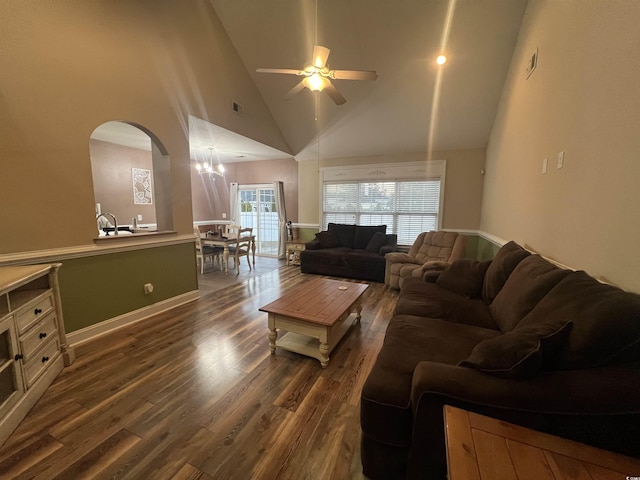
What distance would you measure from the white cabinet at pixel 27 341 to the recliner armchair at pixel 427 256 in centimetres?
394

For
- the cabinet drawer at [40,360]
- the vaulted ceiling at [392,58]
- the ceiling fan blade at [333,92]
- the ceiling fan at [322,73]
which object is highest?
the vaulted ceiling at [392,58]

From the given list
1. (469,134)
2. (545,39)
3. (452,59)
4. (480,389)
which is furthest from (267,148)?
(480,389)

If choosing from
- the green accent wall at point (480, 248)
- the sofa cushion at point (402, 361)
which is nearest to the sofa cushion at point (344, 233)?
the green accent wall at point (480, 248)

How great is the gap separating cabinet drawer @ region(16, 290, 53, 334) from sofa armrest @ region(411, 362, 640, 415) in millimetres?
2454

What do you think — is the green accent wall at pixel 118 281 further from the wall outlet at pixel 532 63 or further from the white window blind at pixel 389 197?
the wall outlet at pixel 532 63

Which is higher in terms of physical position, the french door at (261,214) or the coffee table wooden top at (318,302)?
the french door at (261,214)

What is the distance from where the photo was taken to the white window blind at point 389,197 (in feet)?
18.2

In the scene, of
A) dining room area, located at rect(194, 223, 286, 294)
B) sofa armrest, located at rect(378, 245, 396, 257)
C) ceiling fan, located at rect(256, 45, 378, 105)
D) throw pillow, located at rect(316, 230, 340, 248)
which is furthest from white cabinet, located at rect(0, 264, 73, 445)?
sofa armrest, located at rect(378, 245, 396, 257)

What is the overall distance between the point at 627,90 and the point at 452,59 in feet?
9.63

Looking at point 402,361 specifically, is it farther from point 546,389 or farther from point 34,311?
point 34,311

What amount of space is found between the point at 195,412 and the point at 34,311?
4.56 ft

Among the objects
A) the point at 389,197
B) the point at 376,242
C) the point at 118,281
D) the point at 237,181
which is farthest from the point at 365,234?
the point at 118,281

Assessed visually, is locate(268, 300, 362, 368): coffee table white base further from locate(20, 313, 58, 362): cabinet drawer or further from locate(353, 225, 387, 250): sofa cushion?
locate(353, 225, 387, 250): sofa cushion

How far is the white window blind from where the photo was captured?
5535mm
